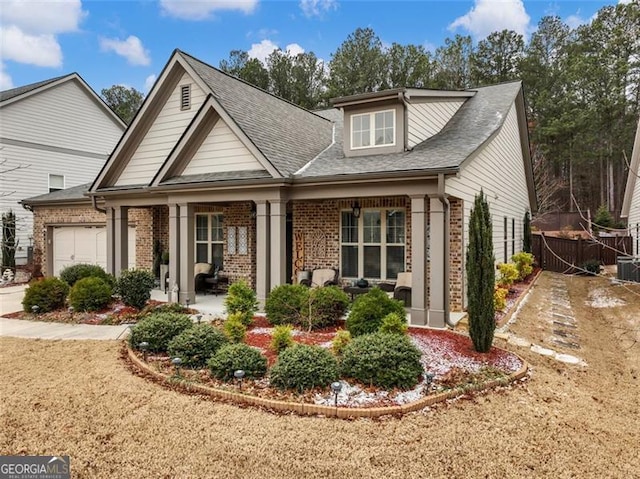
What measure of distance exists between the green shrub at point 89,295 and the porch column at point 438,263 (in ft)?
24.8

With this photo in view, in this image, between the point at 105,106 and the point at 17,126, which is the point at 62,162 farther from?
the point at 105,106

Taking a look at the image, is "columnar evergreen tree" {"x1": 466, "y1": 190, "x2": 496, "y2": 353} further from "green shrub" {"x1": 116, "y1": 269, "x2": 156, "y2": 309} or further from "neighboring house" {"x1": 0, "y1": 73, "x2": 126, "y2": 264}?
"neighboring house" {"x1": 0, "y1": 73, "x2": 126, "y2": 264}

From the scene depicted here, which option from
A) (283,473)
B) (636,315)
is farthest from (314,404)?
(636,315)

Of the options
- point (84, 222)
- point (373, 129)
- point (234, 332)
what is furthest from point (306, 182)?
point (84, 222)

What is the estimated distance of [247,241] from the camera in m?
12.4

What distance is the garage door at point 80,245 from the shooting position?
15.3 meters

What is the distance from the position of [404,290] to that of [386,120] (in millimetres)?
4185

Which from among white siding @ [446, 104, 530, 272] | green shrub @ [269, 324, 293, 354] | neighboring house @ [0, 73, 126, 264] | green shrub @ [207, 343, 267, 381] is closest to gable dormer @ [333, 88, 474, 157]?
white siding @ [446, 104, 530, 272]

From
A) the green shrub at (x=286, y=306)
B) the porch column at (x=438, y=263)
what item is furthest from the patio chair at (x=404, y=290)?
the green shrub at (x=286, y=306)

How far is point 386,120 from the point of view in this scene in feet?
33.7

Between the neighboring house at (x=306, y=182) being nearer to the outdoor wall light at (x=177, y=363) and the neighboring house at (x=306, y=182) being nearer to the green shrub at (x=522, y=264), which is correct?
the green shrub at (x=522, y=264)

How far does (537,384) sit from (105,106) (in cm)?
2401

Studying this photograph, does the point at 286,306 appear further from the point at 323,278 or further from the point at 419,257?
the point at 419,257

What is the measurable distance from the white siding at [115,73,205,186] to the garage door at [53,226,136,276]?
2.69m
